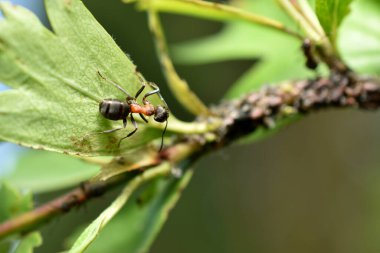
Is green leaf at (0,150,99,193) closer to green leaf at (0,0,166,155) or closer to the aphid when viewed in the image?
green leaf at (0,0,166,155)

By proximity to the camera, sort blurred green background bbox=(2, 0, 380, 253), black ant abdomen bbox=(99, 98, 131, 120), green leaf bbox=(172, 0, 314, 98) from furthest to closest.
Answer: blurred green background bbox=(2, 0, 380, 253) < green leaf bbox=(172, 0, 314, 98) < black ant abdomen bbox=(99, 98, 131, 120)

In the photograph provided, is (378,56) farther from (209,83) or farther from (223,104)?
(209,83)

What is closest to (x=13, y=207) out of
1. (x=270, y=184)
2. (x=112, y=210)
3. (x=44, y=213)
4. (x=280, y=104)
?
(x=44, y=213)

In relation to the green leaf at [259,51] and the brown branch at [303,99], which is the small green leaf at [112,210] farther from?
the green leaf at [259,51]

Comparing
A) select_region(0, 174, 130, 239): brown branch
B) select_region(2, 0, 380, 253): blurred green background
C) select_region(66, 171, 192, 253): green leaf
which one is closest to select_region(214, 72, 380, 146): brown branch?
select_region(66, 171, 192, 253): green leaf

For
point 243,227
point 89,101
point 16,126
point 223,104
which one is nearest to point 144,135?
point 89,101

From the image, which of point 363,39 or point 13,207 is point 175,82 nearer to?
point 13,207

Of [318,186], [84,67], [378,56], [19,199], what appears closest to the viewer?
[84,67]
